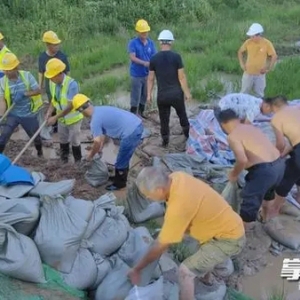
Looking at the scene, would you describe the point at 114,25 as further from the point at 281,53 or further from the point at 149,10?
the point at 281,53

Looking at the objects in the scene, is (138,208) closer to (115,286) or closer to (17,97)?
(115,286)

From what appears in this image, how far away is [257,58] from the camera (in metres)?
7.80

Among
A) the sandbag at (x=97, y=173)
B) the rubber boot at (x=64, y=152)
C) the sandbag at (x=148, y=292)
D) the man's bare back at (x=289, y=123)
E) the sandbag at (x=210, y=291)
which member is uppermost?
the man's bare back at (x=289, y=123)

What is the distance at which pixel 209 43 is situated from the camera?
11703 mm

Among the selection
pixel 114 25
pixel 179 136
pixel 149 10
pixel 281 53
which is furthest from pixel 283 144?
pixel 149 10

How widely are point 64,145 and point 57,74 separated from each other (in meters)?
1.03

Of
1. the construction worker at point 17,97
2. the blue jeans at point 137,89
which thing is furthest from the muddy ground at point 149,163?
the construction worker at point 17,97

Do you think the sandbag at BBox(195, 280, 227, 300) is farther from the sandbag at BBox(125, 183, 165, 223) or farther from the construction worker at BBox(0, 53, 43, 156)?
the construction worker at BBox(0, 53, 43, 156)

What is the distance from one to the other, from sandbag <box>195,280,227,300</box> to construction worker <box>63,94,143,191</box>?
5.90 feet

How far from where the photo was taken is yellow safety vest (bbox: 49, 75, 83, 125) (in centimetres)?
626

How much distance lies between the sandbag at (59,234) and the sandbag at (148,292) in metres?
0.57

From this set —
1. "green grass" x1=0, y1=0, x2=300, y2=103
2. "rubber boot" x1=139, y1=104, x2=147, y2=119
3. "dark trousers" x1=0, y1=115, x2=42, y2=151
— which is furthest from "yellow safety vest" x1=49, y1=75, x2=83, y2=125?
"green grass" x1=0, y1=0, x2=300, y2=103

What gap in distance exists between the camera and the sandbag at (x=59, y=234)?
14.5ft

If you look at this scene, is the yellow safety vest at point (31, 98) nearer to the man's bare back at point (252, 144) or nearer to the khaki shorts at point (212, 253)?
the man's bare back at point (252, 144)
